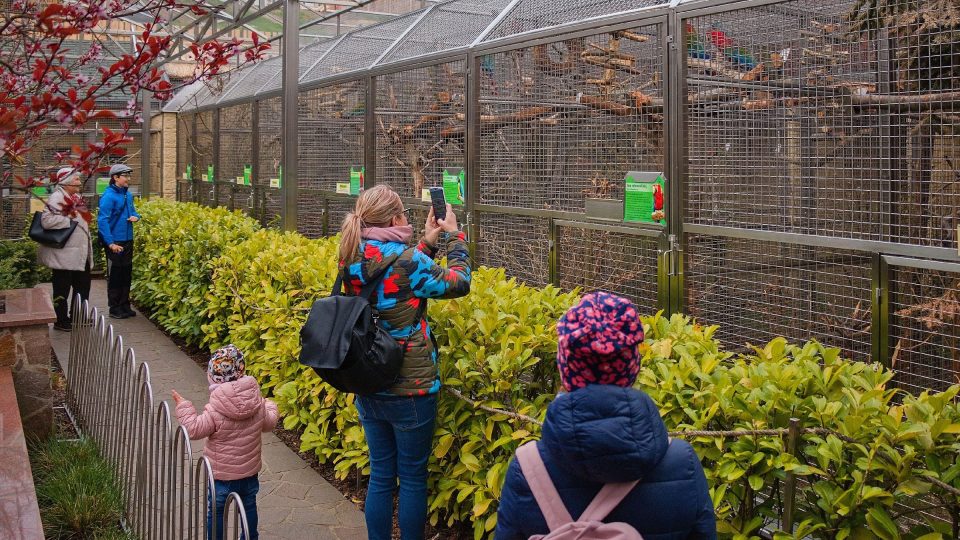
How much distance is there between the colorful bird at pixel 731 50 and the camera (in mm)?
4535

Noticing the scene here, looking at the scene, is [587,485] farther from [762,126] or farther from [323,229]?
[323,229]

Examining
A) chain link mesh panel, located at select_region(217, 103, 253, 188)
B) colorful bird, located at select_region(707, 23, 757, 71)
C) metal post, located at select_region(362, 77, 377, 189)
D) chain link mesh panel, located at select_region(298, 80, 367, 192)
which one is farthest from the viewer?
chain link mesh panel, located at select_region(217, 103, 253, 188)

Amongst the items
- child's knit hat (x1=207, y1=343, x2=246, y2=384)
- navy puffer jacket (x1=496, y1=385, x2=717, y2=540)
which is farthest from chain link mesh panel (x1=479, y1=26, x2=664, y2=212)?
navy puffer jacket (x1=496, y1=385, x2=717, y2=540)

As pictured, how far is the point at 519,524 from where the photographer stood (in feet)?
6.92

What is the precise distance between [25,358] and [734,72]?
445cm

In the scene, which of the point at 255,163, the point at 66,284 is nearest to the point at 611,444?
the point at 66,284

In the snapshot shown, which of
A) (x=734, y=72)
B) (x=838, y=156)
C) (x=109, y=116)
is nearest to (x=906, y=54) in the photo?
(x=838, y=156)

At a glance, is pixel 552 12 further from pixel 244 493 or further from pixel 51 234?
pixel 51 234

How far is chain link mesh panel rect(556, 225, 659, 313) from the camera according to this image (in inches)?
205

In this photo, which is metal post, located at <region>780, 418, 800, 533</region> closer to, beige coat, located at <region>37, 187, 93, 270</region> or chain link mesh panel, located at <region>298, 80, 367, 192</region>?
chain link mesh panel, located at <region>298, 80, 367, 192</region>

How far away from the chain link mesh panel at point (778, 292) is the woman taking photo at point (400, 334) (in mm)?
1475

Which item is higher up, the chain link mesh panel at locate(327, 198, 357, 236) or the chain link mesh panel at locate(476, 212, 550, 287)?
the chain link mesh panel at locate(327, 198, 357, 236)

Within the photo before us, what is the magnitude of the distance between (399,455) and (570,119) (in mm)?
2587

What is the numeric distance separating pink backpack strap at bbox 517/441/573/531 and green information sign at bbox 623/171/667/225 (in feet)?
10.0
